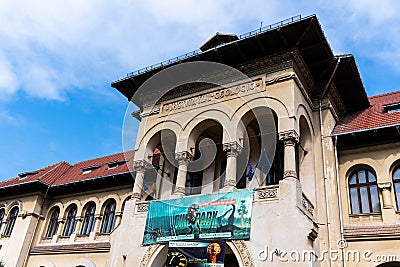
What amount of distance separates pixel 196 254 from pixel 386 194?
20.3 ft

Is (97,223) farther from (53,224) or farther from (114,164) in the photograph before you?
(114,164)

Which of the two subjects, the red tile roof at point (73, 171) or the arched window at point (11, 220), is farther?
the arched window at point (11, 220)

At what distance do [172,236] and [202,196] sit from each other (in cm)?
161

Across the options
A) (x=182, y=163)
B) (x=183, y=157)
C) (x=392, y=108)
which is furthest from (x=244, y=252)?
(x=392, y=108)

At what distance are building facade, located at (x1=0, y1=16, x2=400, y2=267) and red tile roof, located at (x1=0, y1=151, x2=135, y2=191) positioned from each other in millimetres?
3250

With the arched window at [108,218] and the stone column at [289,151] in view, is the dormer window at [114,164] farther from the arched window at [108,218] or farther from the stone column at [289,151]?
the stone column at [289,151]

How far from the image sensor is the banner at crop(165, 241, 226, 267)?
10.9m

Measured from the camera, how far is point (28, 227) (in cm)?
1889

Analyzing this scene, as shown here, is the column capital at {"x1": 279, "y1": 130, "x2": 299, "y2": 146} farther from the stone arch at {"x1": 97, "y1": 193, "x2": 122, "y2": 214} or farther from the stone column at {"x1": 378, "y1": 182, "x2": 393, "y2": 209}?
the stone arch at {"x1": 97, "y1": 193, "x2": 122, "y2": 214}

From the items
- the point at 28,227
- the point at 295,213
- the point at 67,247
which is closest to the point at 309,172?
the point at 295,213

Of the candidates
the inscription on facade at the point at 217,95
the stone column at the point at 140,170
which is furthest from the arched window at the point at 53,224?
the inscription on facade at the point at 217,95

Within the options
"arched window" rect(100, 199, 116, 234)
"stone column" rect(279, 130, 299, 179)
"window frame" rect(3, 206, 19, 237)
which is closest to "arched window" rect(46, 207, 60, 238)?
"window frame" rect(3, 206, 19, 237)

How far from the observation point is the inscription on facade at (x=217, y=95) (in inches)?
512

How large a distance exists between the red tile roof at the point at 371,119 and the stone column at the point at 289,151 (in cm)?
244
